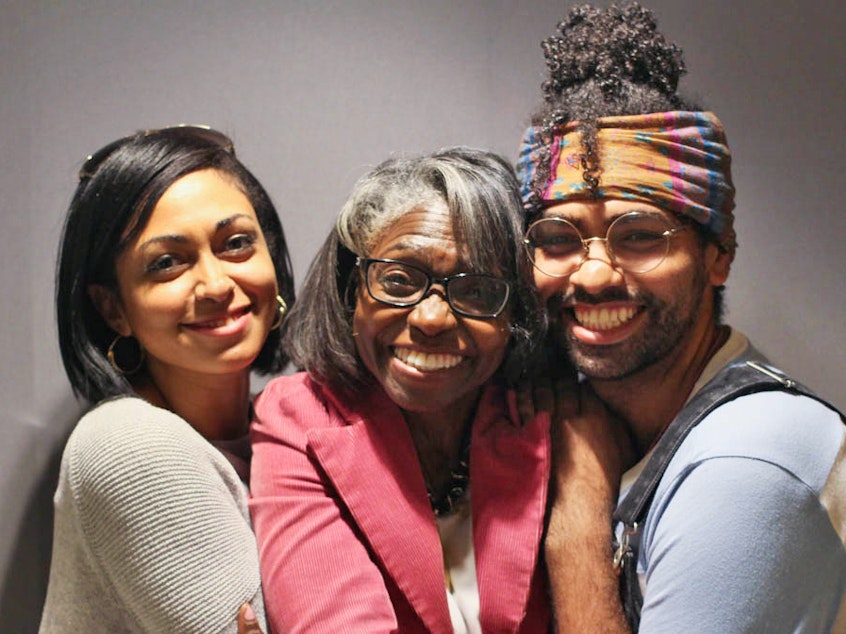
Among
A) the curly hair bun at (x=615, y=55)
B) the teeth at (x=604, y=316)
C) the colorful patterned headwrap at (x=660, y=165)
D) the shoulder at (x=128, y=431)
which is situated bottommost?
the shoulder at (x=128, y=431)

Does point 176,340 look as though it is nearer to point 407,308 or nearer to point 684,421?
point 407,308

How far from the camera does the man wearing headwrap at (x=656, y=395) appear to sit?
53.8 inches

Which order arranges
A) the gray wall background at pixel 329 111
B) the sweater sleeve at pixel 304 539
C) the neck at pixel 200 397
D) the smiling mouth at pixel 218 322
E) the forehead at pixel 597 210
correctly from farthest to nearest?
the gray wall background at pixel 329 111
the neck at pixel 200 397
the smiling mouth at pixel 218 322
the forehead at pixel 597 210
the sweater sleeve at pixel 304 539

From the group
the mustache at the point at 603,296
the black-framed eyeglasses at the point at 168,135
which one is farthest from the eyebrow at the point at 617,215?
the black-framed eyeglasses at the point at 168,135

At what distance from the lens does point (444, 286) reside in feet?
5.20

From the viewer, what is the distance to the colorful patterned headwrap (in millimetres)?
1586

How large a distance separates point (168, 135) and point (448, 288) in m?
0.72

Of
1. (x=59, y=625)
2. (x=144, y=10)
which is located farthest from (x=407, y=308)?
(x=144, y=10)

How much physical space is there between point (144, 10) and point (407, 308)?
106cm

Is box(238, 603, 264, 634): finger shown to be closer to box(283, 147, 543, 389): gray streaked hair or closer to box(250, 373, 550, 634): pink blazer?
box(250, 373, 550, 634): pink blazer

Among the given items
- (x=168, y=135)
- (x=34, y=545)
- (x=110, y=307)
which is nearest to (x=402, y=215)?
(x=168, y=135)

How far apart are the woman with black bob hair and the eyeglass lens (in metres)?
0.36

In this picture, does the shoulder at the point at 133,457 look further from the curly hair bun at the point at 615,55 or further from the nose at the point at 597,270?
the curly hair bun at the point at 615,55

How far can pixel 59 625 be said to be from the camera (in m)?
1.71
